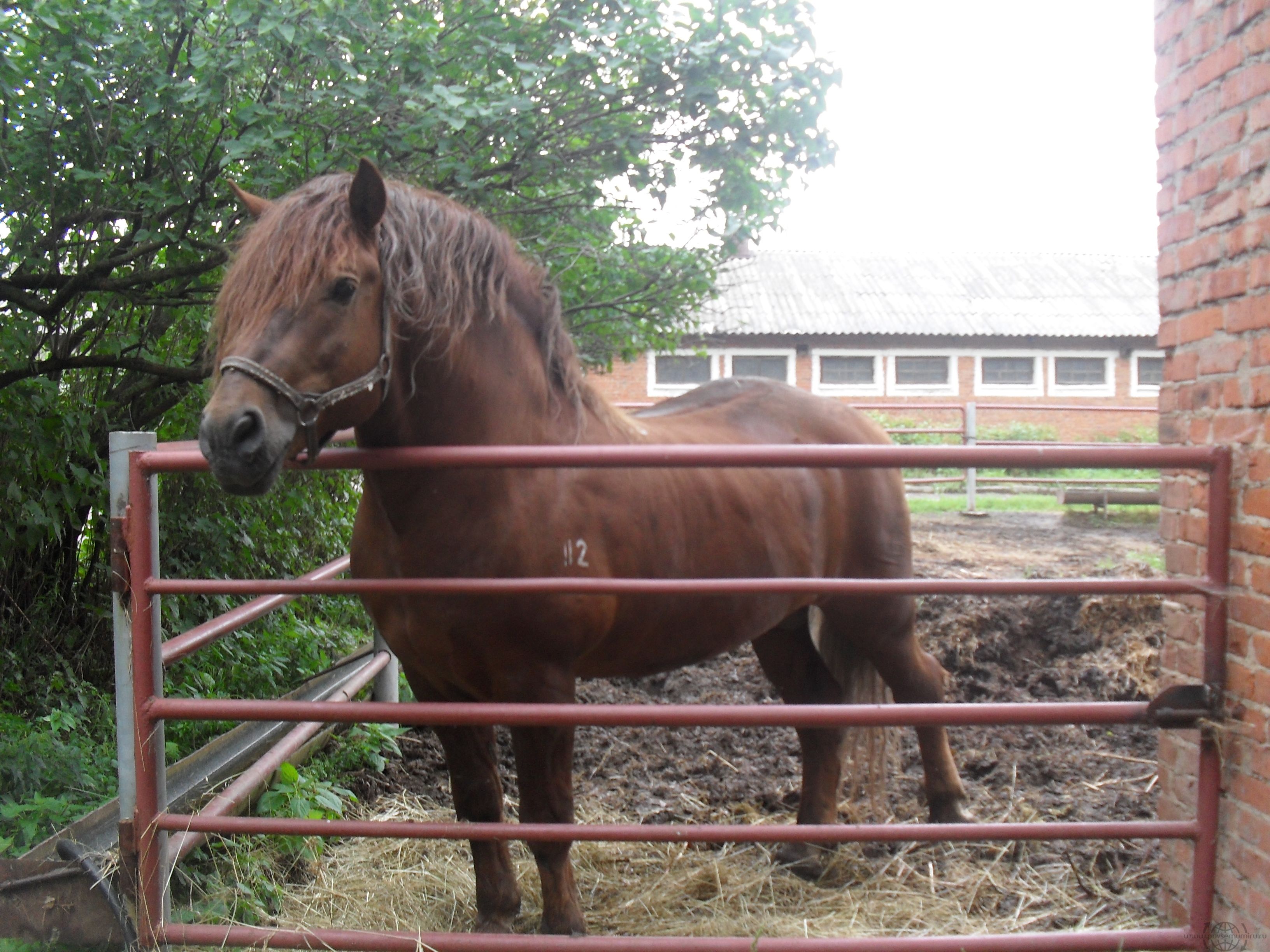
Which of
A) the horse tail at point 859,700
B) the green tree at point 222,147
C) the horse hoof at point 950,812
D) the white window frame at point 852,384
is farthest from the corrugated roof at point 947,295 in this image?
the horse hoof at point 950,812

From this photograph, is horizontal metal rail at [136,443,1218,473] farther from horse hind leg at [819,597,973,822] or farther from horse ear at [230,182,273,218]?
horse hind leg at [819,597,973,822]

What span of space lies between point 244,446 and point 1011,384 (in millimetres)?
23498

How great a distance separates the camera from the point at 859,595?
3.55 metres

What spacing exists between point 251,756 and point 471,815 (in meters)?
1.09

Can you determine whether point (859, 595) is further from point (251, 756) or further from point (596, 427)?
point (251, 756)

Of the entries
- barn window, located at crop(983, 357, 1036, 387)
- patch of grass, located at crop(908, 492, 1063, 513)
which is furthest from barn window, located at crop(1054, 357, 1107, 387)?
patch of grass, located at crop(908, 492, 1063, 513)

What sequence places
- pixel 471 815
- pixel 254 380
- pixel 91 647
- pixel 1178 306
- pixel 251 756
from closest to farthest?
pixel 254 380 → pixel 1178 306 → pixel 471 815 → pixel 251 756 → pixel 91 647

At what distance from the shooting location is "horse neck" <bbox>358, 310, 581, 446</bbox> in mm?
2338

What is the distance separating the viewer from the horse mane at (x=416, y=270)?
2.08 meters

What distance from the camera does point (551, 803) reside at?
253 centimetres

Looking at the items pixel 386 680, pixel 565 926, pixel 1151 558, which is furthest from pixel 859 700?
pixel 1151 558

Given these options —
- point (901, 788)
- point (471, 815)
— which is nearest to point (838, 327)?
point (901, 788)

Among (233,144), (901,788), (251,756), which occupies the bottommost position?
(901,788)

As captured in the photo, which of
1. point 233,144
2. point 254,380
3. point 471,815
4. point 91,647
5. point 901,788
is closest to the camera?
point 254,380
